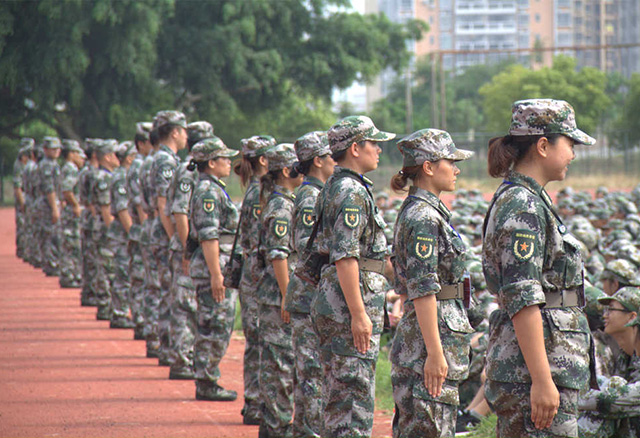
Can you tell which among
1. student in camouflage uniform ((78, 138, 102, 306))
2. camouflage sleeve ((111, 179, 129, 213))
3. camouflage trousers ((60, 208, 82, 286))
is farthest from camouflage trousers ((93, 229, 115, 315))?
camouflage trousers ((60, 208, 82, 286))

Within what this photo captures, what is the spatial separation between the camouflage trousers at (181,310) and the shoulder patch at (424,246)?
3.99 metres

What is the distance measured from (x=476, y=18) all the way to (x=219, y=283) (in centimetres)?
12832

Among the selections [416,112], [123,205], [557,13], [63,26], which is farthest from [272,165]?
[557,13]

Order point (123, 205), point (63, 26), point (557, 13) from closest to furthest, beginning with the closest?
point (123, 205) < point (63, 26) < point (557, 13)

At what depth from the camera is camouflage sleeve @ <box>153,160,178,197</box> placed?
8.34 meters

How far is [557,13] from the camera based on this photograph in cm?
12225

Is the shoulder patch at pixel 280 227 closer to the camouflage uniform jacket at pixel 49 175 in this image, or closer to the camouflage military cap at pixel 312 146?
the camouflage military cap at pixel 312 146

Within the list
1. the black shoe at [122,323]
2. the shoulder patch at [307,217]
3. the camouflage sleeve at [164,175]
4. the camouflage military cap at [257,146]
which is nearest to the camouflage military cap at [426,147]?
the shoulder patch at [307,217]

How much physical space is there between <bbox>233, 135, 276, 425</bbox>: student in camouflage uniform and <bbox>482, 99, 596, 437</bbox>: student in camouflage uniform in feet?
8.89

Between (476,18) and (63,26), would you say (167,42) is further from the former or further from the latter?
(476,18)

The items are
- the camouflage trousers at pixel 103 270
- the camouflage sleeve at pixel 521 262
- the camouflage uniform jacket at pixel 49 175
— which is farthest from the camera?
the camouflage uniform jacket at pixel 49 175

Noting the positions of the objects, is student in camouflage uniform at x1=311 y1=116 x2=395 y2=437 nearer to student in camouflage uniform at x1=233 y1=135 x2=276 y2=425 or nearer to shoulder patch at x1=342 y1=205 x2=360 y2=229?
shoulder patch at x1=342 y1=205 x2=360 y2=229

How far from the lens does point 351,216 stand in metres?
4.45

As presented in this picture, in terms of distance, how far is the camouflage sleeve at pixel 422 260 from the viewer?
4000 mm
